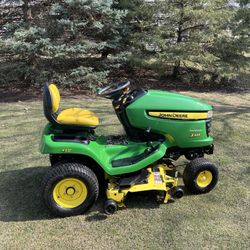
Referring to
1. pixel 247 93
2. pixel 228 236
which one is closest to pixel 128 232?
pixel 228 236

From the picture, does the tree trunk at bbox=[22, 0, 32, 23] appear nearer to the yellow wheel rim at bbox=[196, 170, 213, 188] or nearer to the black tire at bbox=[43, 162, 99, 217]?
the black tire at bbox=[43, 162, 99, 217]

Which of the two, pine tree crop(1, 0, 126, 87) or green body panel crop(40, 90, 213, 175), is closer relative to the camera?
green body panel crop(40, 90, 213, 175)

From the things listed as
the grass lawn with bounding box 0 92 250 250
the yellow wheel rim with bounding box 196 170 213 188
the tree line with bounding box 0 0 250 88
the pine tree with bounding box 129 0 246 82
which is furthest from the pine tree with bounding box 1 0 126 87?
the yellow wheel rim with bounding box 196 170 213 188

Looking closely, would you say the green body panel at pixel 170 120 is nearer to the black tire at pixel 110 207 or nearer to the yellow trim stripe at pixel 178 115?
the yellow trim stripe at pixel 178 115

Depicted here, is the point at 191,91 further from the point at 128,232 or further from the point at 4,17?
the point at 128,232

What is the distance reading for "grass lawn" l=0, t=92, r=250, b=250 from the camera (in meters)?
2.61

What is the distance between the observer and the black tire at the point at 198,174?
10.5 ft

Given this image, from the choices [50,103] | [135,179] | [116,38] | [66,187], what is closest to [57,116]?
[50,103]

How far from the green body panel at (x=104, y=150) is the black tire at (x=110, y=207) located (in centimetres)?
25

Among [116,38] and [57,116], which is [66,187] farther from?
[116,38]

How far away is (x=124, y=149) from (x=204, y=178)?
33.7 inches

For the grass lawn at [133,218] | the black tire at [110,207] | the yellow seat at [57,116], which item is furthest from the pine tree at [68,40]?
the black tire at [110,207]

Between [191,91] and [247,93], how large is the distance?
4.53 ft

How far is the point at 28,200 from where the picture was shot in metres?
3.20
